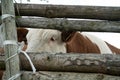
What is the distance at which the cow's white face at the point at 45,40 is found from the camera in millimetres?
4410

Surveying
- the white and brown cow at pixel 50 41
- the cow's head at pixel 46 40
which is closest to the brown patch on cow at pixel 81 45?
the white and brown cow at pixel 50 41

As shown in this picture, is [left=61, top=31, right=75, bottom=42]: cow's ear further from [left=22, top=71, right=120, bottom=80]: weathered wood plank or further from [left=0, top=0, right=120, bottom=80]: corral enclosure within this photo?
[left=22, top=71, right=120, bottom=80]: weathered wood plank

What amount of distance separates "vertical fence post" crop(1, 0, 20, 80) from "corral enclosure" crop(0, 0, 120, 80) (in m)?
0.13

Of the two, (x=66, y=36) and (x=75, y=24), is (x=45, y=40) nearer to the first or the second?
(x=66, y=36)

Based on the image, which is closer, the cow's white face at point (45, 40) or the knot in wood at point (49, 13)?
the knot in wood at point (49, 13)

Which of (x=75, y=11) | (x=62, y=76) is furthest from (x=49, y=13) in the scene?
(x=62, y=76)

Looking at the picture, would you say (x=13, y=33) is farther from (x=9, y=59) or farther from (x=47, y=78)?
(x=47, y=78)

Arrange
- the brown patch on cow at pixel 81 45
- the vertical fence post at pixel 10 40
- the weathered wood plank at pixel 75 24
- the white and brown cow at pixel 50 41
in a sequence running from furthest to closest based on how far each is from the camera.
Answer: the brown patch on cow at pixel 81 45 → the white and brown cow at pixel 50 41 → the weathered wood plank at pixel 75 24 → the vertical fence post at pixel 10 40

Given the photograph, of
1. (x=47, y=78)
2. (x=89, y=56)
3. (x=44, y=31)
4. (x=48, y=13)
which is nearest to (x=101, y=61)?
(x=89, y=56)

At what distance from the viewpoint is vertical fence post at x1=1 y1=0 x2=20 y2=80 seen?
9.47ft

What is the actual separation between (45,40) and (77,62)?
159cm

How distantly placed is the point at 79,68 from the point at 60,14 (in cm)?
55

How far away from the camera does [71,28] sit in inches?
126

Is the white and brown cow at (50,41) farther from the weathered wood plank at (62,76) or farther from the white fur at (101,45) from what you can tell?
the weathered wood plank at (62,76)
